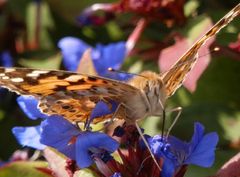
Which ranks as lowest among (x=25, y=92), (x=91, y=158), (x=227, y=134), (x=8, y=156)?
(x=8, y=156)

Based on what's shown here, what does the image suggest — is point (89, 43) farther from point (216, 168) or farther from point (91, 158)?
point (91, 158)

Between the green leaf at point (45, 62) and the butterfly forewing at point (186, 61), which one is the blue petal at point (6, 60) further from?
the butterfly forewing at point (186, 61)

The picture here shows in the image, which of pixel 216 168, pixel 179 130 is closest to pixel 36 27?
pixel 179 130

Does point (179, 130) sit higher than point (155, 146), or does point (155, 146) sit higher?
point (155, 146)

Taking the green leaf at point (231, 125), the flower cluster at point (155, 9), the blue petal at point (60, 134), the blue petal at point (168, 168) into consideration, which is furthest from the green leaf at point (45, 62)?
the blue petal at point (168, 168)

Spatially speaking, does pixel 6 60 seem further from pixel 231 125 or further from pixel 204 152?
pixel 204 152
